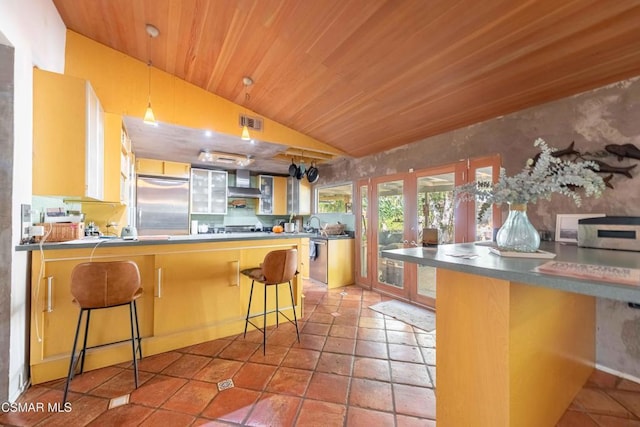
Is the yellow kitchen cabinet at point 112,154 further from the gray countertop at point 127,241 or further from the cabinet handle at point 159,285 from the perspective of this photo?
the cabinet handle at point 159,285

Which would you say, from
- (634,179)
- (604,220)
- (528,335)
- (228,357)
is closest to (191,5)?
(228,357)

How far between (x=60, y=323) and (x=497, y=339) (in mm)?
3004

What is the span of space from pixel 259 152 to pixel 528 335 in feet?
13.4

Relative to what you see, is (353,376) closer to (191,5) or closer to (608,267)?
(608,267)

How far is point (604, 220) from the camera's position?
6.03 feet

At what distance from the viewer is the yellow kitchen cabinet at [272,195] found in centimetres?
607

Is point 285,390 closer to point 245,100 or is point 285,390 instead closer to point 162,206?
point 245,100

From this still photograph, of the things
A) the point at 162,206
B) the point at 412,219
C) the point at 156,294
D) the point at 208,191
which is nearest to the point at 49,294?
the point at 156,294

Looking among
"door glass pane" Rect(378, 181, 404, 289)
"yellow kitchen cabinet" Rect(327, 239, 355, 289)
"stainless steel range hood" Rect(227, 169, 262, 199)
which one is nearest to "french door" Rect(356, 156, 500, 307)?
"door glass pane" Rect(378, 181, 404, 289)

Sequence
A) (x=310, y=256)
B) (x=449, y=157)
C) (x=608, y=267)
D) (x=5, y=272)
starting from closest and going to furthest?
(x=608, y=267) < (x=5, y=272) < (x=449, y=157) < (x=310, y=256)

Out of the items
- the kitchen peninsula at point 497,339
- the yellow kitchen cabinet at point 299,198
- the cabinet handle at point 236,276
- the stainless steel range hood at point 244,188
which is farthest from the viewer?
the yellow kitchen cabinet at point 299,198

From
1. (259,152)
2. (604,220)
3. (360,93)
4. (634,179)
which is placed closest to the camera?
(604,220)

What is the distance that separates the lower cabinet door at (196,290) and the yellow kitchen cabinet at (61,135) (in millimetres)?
950

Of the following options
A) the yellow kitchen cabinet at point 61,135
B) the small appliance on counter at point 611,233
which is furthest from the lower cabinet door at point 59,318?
the small appliance on counter at point 611,233
